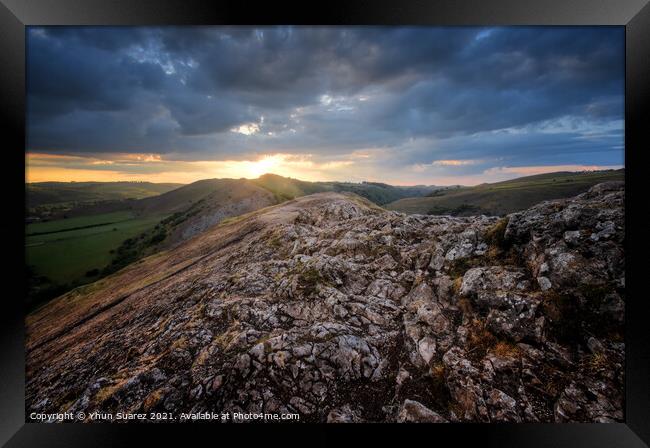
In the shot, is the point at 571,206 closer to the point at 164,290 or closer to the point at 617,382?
the point at 617,382

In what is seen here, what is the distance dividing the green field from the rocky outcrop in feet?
8.94

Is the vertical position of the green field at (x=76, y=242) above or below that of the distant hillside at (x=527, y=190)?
below

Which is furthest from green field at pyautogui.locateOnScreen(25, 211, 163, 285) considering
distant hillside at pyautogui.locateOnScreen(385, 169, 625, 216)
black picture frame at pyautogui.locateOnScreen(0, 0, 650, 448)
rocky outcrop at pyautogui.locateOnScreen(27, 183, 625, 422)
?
distant hillside at pyautogui.locateOnScreen(385, 169, 625, 216)

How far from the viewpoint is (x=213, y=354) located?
6.81m

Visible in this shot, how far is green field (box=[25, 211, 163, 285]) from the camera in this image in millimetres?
8320

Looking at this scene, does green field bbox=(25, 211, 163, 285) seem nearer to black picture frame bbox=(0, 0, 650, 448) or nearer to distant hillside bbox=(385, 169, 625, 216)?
black picture frame bbox=(0, 0, 650, 448)

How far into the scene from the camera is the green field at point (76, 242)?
8.32 meters
